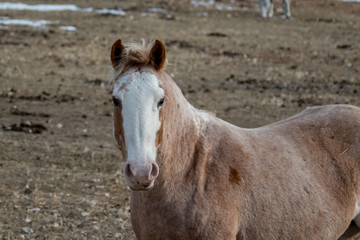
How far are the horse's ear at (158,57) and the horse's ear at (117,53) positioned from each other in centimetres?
22

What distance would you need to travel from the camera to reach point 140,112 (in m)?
3.66

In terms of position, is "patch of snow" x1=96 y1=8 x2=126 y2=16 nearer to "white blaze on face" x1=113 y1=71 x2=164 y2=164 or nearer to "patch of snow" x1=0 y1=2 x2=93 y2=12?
"patch of snow" x1=0 y1=2 x2=93 y2=12

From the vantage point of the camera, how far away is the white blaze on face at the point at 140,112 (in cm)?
359

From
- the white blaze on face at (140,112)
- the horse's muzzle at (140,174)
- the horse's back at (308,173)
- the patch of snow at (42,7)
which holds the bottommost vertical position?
the patch of snow at (42,7)

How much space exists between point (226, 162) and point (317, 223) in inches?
31.8

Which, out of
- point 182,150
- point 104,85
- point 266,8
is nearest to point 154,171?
point 182,150

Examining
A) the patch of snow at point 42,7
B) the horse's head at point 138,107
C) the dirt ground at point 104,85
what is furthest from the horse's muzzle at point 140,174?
the patch of snow at point 42,7

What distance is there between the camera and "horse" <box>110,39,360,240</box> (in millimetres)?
3738

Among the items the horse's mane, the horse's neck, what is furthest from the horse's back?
the horse's mane

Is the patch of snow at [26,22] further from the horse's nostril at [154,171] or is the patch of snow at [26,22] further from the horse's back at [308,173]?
the horse's nostril at [154,171]

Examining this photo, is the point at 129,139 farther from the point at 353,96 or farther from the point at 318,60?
the point at 318,60

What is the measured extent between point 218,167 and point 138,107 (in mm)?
756

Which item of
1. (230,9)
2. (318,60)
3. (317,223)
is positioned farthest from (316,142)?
(230,9)

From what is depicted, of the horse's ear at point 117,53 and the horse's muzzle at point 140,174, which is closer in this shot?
the horse's muzzle at point 140,174
